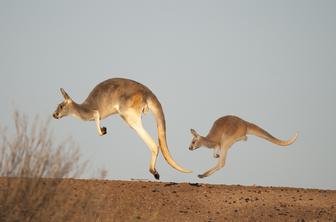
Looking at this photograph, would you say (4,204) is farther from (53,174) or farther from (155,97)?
(155,97)

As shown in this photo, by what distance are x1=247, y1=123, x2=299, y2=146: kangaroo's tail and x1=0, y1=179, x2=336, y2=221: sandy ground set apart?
3594 millimetres

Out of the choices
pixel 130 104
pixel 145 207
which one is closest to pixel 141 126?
pixel 130 104

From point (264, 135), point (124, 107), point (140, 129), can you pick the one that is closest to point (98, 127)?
point (124, 107)

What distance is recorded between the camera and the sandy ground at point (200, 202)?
11703 mm

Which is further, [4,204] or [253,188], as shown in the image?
[253,188]

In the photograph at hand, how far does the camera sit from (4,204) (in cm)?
899

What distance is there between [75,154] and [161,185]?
15.7 ft

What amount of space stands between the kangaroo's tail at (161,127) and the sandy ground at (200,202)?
431 millimetres

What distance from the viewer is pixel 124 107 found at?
13500mm

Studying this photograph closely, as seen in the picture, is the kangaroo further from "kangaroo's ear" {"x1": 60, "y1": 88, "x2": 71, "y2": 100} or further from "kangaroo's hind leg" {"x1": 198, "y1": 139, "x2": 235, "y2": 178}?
"kangaroo's hind leg" {"x1": 198, "y1": 139, "x2": 235, "y2": 178}

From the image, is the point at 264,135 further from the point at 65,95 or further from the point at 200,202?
the point at 65,95

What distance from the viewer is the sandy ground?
11703mm

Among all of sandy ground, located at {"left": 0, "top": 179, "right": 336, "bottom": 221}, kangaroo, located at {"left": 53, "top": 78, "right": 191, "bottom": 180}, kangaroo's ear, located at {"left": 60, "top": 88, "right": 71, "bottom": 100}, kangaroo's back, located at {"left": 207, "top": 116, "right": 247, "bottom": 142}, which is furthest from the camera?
kangaroo's back, located at {"left": 207, "top": 116, "right": 247, "bottom": 142}

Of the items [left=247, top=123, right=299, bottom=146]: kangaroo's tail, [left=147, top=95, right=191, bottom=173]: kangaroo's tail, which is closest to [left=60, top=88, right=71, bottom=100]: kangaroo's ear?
[left=147, top=95, right=191, bottom=173]: kangaroo's tail
